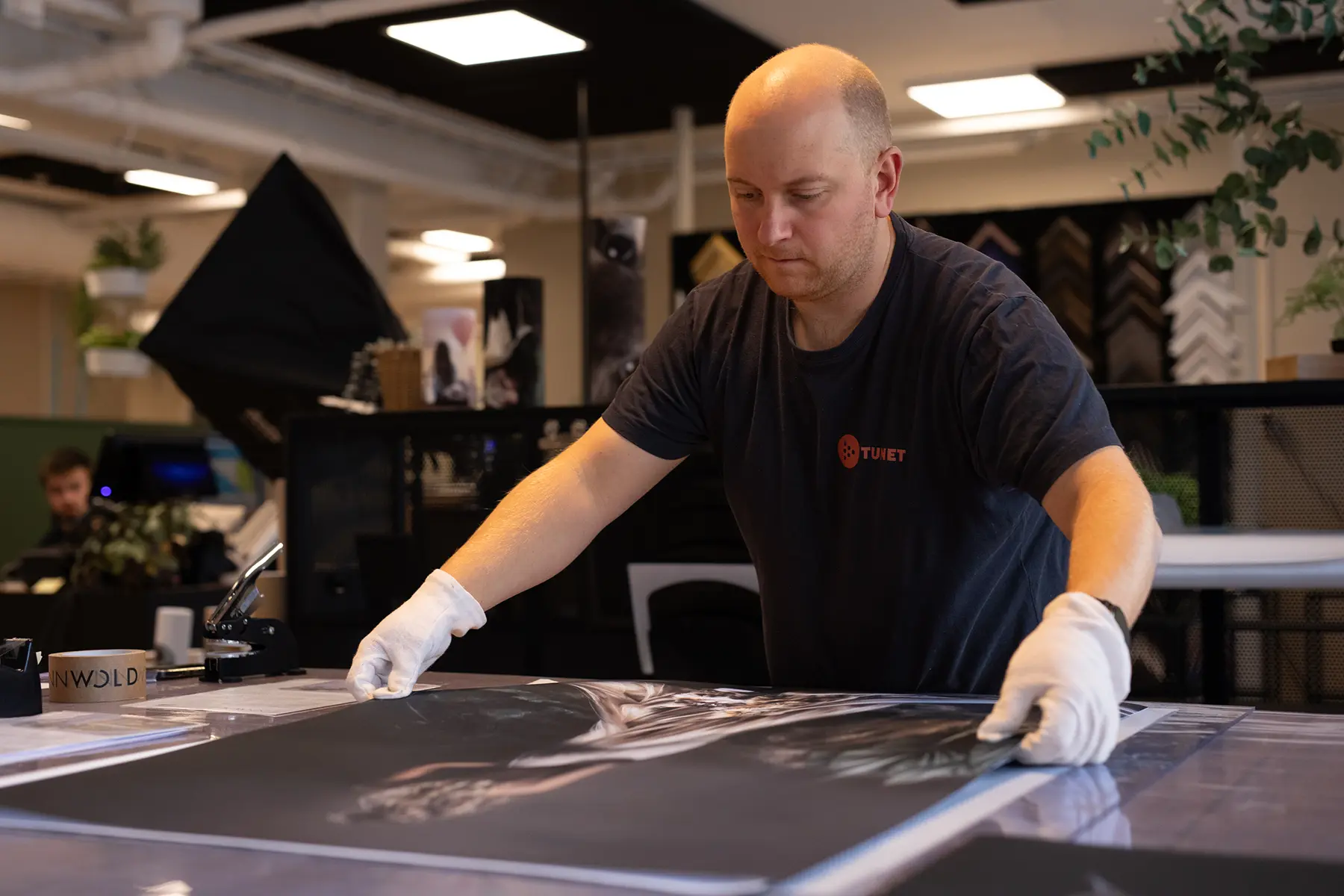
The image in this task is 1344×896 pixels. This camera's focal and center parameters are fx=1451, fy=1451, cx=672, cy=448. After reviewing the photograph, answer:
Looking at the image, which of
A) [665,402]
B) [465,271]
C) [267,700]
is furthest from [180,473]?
[465,271]

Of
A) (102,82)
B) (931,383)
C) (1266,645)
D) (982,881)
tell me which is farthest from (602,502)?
(102,82)

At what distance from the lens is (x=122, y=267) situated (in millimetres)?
7094

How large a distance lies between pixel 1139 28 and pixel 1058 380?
4678 millimetres

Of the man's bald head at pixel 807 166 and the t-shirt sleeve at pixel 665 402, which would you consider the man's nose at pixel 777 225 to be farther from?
the t-shirt sleeve at pixel 665 402

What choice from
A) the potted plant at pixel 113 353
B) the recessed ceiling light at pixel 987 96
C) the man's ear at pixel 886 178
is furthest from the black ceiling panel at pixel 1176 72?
the potted plant at pixel 113 353

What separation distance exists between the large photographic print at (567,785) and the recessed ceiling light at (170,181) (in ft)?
21.0

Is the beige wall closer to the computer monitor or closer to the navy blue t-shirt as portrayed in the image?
the computer monitor

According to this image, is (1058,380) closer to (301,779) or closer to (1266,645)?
(301,779)

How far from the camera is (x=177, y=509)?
4.70m

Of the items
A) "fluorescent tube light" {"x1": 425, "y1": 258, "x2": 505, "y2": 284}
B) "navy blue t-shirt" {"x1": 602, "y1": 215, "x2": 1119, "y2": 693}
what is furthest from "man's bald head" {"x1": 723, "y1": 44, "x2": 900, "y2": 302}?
"fluorescent tube light" {"x1": 425, "y1": 258, "x2": 505, "y2": 284}

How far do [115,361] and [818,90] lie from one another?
6.72 meters

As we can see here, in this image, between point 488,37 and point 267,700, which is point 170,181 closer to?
point 488,37

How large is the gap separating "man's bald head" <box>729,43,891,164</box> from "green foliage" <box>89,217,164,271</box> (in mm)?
6222

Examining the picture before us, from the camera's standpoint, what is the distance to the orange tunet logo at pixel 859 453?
5.06ft
